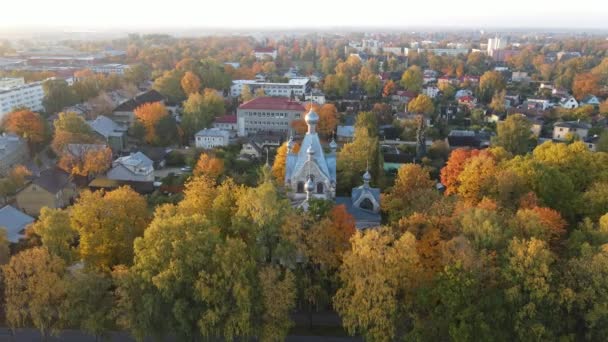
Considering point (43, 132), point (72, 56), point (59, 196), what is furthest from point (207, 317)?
point (72, 56)

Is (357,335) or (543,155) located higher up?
(543,155)

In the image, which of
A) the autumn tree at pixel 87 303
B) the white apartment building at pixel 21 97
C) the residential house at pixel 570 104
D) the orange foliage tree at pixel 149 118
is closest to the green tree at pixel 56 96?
the white apartment building at pixel 21 97

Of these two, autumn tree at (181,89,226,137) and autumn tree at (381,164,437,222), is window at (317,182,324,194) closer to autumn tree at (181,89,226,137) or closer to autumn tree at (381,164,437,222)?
autumn tree at (381,164,437,222)

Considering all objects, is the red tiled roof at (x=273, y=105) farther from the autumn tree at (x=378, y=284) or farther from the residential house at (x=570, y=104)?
the autumn tree at (x=378, y=284)

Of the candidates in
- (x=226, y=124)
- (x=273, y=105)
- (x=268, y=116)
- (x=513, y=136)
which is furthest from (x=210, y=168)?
(x=513, y=136)

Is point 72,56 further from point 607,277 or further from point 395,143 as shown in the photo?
point 607,277

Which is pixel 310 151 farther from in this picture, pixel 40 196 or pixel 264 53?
pixel 264 53

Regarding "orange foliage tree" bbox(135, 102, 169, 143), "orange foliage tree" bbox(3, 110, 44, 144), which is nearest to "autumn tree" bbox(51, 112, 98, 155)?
"orange foliage tree" bbox(3, 110, 44, 144)
